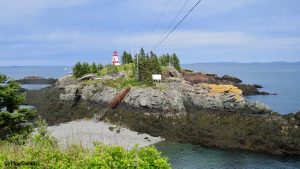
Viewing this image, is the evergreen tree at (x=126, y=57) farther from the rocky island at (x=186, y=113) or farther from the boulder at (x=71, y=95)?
the boulder at (x=71, y=95)

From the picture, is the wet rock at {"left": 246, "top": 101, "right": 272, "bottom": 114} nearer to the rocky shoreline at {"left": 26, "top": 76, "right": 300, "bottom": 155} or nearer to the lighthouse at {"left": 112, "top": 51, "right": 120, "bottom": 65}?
the rocky shoreline at {"left": 26, "top": 76, "right": 300, "bottom": 155}

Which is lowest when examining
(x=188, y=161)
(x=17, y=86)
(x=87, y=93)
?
(x=188, y=161)

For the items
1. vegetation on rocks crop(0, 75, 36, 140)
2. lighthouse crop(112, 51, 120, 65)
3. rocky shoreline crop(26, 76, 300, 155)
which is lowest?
rocky shoreline crop(26, 76, 300, 155)

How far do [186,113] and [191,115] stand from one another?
1.97 metres

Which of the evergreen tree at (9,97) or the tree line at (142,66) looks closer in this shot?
the evergreen tree at (9,97)

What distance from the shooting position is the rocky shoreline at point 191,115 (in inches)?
1933

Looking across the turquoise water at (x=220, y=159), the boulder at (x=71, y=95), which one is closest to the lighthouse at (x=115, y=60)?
the boulder at (x=71, y=95)

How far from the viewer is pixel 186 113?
63.2m

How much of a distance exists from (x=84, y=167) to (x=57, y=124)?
2133 inches

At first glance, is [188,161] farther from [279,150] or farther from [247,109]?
[247,109]

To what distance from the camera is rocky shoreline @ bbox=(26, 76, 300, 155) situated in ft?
161

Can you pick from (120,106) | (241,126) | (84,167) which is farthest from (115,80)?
(84,167)

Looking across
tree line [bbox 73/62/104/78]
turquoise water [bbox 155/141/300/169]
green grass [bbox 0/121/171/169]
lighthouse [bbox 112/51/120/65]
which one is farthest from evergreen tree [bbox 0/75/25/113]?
lighthouse [bbox 112/51/120/65]

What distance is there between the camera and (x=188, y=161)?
1689 inches
